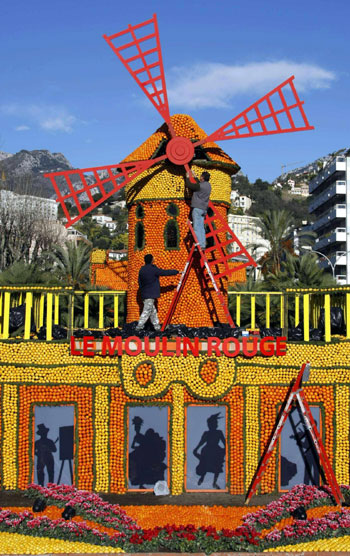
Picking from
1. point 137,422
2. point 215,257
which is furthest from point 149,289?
point 137,422

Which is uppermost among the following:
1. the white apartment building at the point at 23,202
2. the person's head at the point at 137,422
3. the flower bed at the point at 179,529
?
the white apartment building at the point at 23,202

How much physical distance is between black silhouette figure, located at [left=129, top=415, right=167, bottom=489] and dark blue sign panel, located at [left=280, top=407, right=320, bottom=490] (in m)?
3.27

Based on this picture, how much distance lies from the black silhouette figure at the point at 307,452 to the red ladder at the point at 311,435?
48cm

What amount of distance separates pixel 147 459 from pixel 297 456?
4.07m

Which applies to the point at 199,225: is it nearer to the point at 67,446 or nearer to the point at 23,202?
the point at 67,446

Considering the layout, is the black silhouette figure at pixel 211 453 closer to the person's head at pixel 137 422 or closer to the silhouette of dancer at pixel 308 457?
the person's head at pixel 137 422

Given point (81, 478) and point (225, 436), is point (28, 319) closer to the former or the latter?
point (81, 478)

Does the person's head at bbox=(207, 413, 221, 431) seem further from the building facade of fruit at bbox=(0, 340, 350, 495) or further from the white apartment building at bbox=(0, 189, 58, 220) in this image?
the white apartment building at bbox=(0, 189, 58, 220)

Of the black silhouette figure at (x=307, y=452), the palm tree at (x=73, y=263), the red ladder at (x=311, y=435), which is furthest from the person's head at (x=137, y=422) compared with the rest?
the palm tree at (x=73, y=263)

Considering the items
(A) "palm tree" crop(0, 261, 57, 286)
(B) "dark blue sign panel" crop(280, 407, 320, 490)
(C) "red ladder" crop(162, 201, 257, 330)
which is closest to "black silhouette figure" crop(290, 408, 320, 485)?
(B) "dark blue sign panel" crop(280, 407, 320, 490)

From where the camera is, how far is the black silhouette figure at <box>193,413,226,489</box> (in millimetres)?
16031

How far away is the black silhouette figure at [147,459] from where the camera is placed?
630 inches

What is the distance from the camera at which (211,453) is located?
634 inches

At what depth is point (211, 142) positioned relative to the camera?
20562 mm
